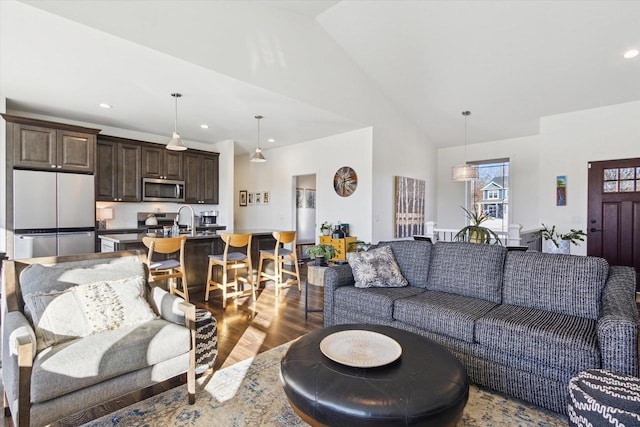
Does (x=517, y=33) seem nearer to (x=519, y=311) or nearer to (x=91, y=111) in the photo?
(x=519, y=311)

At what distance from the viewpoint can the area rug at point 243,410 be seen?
1.82m

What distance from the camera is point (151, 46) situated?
9.46ft

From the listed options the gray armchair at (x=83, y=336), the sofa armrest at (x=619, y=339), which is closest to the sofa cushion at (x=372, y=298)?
the sofa armrest at (x=619, y=339)

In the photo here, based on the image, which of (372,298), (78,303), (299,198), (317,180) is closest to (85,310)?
(78,303)

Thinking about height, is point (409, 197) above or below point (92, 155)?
below

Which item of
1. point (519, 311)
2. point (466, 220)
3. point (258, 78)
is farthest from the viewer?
point (466, 220)

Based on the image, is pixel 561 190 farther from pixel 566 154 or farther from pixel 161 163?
pixel 161 163

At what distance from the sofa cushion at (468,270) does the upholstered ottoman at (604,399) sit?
1.07 meters

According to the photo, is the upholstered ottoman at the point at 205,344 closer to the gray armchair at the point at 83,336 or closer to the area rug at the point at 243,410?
the area rug at the point at 243,410

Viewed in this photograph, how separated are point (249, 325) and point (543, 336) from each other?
2.50 meters

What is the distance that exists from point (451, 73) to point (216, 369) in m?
4.96

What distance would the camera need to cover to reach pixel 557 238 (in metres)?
5.28

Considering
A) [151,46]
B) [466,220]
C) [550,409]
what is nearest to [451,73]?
[466,220]

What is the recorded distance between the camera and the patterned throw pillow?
303 cm
